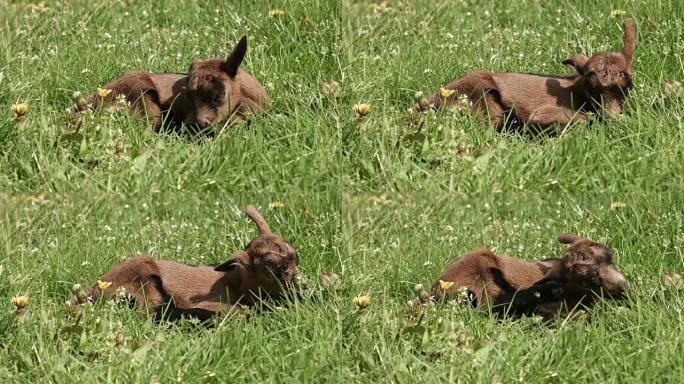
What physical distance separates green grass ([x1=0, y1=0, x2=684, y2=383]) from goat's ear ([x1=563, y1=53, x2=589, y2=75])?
0.49 metres

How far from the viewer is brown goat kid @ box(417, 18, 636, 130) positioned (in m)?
11.7

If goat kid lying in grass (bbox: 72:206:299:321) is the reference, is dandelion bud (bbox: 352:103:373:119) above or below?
above

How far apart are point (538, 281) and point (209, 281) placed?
239cm

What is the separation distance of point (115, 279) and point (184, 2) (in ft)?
11.5

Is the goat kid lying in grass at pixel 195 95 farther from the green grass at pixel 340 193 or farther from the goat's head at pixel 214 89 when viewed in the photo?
the green grass at pixel 340 193

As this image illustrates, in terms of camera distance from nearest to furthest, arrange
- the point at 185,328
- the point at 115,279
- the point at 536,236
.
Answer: the point at 185,328, the point at 115,279, the point at 536,236

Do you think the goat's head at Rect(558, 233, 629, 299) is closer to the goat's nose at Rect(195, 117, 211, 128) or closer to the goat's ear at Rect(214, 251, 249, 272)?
the goat's ear at Rect(214, 251, 249, 272)

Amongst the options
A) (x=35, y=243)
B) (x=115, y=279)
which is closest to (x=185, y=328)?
(x=115, y=279)

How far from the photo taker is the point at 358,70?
1200 cm

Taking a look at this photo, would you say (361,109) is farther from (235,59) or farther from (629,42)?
(629,42)

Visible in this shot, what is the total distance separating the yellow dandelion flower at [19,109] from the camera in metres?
11.1

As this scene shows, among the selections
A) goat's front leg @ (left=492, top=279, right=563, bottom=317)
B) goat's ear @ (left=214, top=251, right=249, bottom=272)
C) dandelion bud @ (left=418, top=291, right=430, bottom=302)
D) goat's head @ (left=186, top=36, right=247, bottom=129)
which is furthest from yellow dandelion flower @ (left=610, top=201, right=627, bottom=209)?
goat's head @ (left=186, top=36, right=247, bottom=129)

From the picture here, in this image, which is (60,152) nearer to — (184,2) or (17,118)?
(17,118)

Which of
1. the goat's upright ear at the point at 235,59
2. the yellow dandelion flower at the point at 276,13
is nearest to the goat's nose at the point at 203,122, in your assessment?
the goat's upright ear at the point at 235,59
